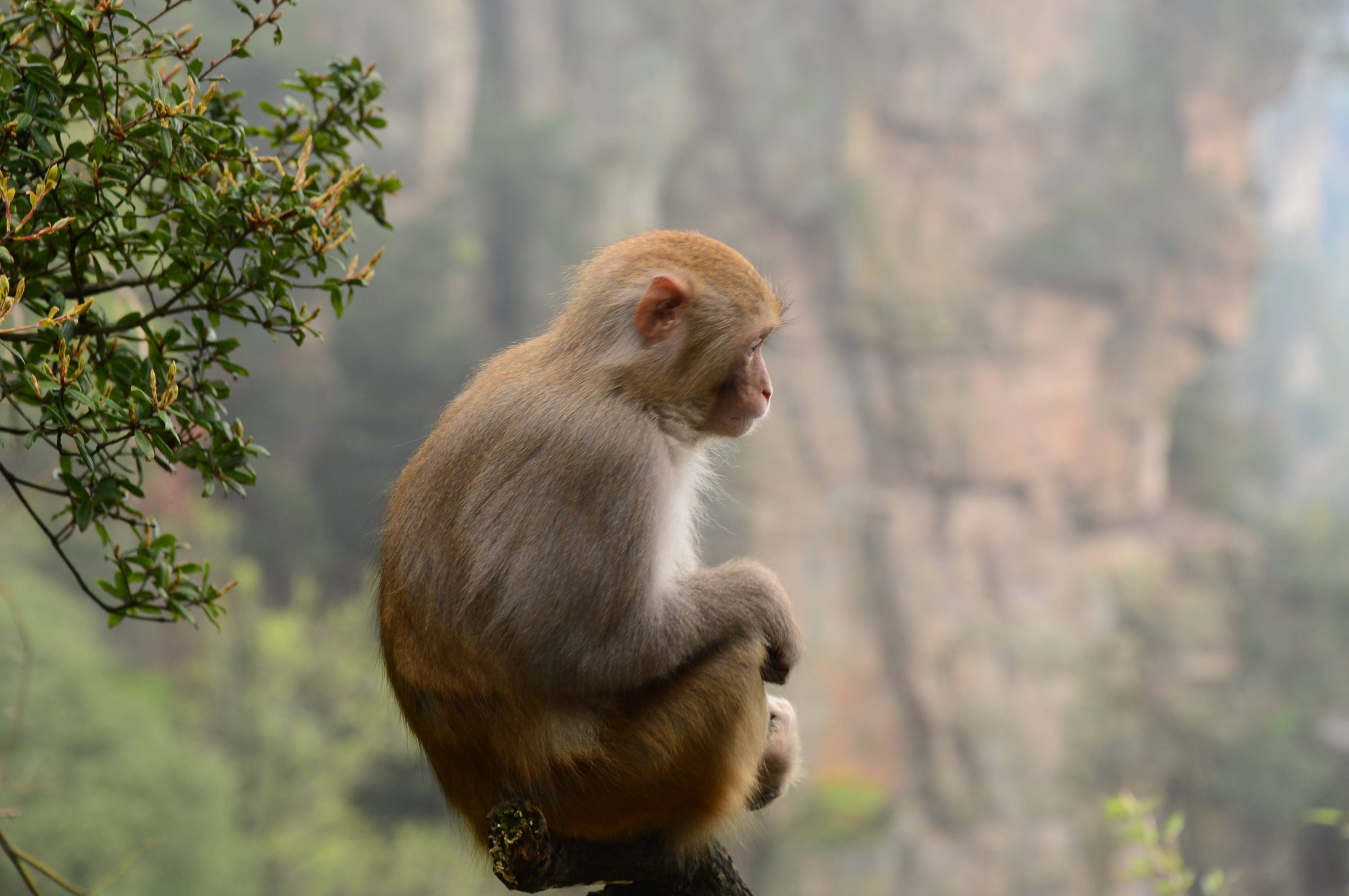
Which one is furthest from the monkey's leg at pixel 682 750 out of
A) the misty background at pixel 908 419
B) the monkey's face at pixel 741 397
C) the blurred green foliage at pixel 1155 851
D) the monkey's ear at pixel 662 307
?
the misty background at pixel 908 419

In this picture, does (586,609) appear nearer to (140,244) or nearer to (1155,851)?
(140,244)

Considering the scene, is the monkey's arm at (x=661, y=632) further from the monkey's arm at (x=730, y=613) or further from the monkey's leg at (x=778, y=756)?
the monkey's leg at (x=778, y=756)

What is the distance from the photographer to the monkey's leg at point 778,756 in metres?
2.62

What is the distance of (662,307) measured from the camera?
8.21 feet

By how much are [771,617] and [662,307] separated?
754mm

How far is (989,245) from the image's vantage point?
1903 centimetres

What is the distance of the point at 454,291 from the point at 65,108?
17.2 m

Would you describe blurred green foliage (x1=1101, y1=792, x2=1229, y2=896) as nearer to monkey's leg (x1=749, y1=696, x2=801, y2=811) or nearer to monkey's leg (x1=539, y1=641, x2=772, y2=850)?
monkey's leg (x1=749, y1=696, x2=801, y2=811)

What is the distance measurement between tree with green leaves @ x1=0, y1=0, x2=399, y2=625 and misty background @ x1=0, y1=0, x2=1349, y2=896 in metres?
13.7

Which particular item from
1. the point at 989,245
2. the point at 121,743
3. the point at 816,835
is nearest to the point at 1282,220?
A: the point at 989,245

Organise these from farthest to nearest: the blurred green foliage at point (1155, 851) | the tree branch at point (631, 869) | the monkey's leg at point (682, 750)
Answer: the blurred green foliage at point (1155, 851) → the monkey's leg at point (682, 750) → the tree branch at point (631, 869)

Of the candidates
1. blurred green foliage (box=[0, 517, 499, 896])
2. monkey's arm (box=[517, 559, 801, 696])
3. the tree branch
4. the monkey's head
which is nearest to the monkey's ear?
the monkey's head

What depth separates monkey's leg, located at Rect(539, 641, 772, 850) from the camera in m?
2.28

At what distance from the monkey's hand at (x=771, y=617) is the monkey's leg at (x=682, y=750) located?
5cm
